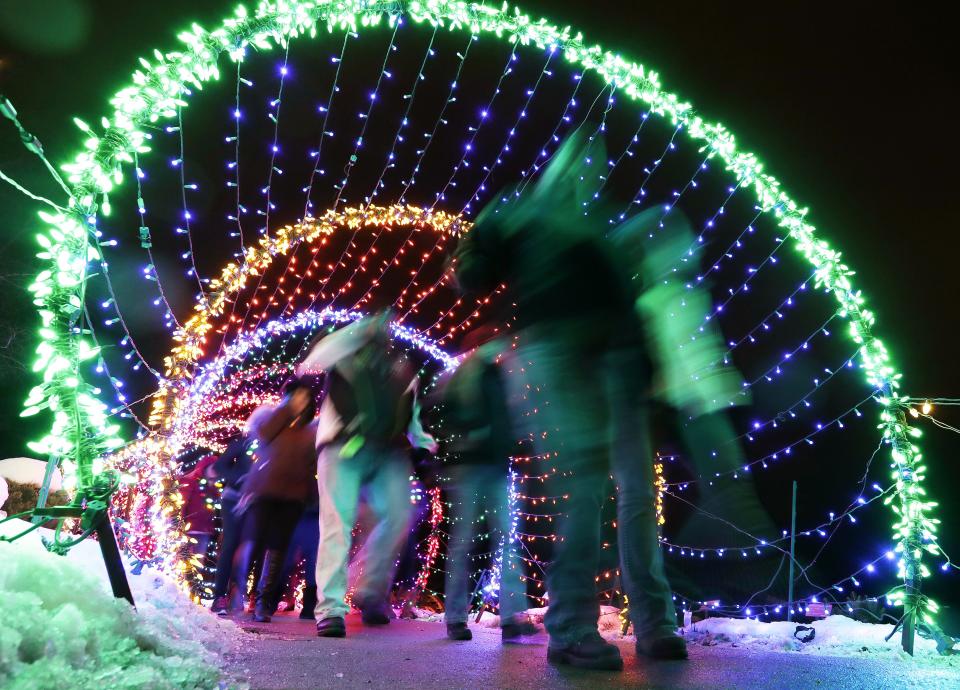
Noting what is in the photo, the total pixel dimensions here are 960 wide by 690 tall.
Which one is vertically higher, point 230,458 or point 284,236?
point 284,236

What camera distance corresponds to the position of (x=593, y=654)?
2453 millimetres

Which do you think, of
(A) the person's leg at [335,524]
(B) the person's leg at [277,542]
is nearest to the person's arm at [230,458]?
(B) the person's leg at [277,542]

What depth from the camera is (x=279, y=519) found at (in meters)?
5.98

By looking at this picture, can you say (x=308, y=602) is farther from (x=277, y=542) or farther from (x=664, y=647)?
(x=664, y=647)

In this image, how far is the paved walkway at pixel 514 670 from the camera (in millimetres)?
2150

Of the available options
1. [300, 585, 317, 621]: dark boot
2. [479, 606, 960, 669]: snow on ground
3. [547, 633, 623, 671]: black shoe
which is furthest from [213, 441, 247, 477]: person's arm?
[547, 633, 623, 671]: black shoe

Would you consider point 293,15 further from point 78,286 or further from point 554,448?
point 554,448

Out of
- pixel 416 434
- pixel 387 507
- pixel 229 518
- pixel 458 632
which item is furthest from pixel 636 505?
pixel 229 518

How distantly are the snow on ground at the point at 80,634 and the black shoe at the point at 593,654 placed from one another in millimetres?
1172

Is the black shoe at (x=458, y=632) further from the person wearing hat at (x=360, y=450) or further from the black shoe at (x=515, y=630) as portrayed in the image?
the person wearing hat at (x=360, y=450)

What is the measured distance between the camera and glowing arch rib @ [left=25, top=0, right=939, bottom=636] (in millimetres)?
2744

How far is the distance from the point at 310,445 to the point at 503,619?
270 cm

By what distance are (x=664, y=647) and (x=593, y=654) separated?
0.56 m

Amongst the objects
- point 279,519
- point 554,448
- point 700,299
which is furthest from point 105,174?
point 279,519
